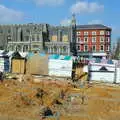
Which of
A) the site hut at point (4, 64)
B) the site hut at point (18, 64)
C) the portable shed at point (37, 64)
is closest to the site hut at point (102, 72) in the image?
the portable shed at point (37, 64)

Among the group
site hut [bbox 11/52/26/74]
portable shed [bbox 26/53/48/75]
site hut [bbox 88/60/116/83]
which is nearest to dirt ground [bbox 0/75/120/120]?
site hut [bbox 88/60/116/83]

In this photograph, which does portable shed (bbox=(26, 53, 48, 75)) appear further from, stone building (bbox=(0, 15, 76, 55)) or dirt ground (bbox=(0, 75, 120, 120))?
stone building (bbox=(0, 15, 76, 55))

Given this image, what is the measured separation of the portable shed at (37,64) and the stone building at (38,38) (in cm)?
6145

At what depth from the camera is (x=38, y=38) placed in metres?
112

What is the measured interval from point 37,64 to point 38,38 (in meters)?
66.1

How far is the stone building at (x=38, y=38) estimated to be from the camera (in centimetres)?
11019

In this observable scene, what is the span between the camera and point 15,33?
375ft

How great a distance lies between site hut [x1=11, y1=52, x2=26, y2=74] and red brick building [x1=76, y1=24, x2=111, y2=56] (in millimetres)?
80813

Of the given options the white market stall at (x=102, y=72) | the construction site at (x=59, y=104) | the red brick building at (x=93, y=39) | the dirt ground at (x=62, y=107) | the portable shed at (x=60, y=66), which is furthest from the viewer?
the red brick building at (x=93, y=39)

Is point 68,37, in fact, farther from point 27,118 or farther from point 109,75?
point 27,118

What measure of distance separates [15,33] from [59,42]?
1436 cm

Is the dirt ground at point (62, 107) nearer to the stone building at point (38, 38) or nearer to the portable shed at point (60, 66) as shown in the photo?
the portable shed at point (60, 66)

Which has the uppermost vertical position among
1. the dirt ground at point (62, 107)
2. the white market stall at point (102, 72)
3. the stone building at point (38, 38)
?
the stone building at point (38, 38)

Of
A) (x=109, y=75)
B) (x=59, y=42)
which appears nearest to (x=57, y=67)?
(x=109, y=75)
